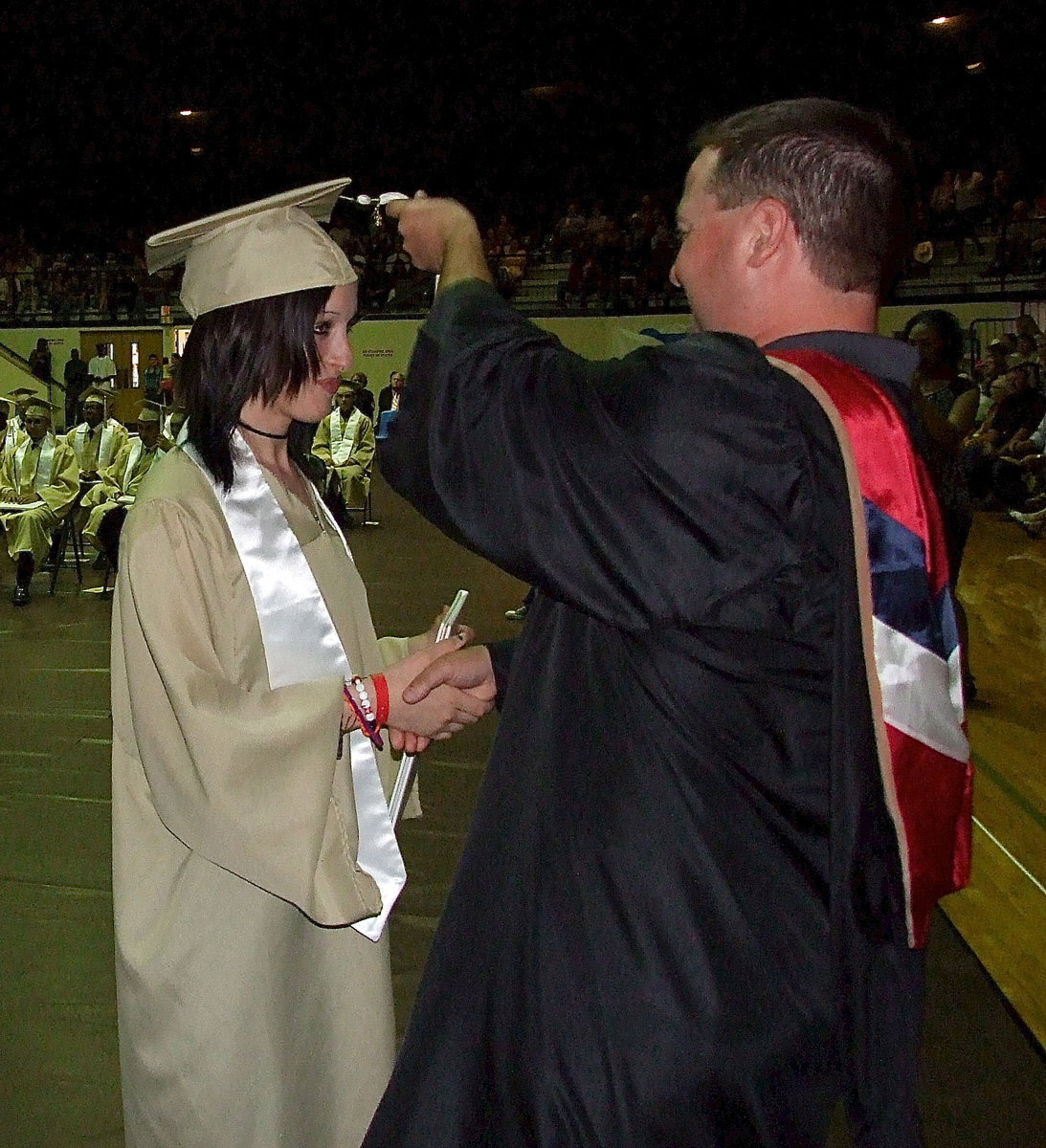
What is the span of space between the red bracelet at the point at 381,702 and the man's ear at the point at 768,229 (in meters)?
0.82

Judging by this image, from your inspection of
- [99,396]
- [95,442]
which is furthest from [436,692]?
[99,396]

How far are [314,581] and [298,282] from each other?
42 centimetres

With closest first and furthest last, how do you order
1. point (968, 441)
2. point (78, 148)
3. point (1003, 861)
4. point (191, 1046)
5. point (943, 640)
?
point (943, 640)
point (191, 1046)
point (1003, 861)
point (968, 441)
point (78, 148)

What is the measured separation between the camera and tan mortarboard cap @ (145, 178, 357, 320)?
5.64 ft

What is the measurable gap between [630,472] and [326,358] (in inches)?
36.2

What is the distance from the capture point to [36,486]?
927cm

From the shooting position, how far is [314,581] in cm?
177

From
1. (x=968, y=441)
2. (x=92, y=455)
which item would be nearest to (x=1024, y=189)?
(x=968, y=441)

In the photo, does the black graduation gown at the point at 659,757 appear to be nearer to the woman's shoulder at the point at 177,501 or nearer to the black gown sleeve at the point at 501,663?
the black gown sleeve at the point at 501,663

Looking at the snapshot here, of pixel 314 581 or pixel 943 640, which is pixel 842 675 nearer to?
pixel 943 640

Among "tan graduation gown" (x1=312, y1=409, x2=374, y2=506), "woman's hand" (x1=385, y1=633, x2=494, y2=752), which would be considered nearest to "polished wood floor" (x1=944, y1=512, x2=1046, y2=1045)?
"woman's hand" (x1=385, y1=633, x2=494, y2=752)

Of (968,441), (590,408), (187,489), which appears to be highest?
(590,408)

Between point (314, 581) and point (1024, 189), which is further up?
point (1024, 189)

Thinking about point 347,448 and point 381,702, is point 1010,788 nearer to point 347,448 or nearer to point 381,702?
point 381,702
